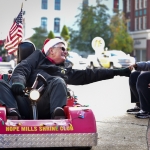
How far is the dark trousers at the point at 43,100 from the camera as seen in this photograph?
18.7 ft

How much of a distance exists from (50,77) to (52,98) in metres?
0.43

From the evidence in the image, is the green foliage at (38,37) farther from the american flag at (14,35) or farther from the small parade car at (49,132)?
the small parade car at (49,132)

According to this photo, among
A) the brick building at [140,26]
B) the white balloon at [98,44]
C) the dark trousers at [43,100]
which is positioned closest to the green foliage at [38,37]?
the brick building at [140,26]

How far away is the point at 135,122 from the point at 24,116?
2.56 meters

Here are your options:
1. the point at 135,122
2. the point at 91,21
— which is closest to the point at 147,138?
the point at 135,122

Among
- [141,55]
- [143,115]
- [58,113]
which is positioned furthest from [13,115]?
[141,55]

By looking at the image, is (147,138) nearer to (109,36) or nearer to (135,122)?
(135,122)

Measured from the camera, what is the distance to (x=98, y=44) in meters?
36.0

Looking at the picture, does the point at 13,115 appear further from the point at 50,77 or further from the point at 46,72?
the point at 46,72

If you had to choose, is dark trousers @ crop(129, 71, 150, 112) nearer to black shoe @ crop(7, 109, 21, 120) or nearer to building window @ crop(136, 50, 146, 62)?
black shoe @ crop(7, 109, 21, 120)

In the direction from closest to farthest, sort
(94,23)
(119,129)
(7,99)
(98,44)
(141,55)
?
1. (7,99)
2. (119,129)
3. (98,44)
4. (94,23)
5. (141,55)

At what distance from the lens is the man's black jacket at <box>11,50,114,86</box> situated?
241 inches

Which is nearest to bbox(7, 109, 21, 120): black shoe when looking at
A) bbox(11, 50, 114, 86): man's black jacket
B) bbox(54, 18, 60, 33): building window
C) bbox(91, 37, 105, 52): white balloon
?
bbox(11, 50, 114, 86): man's black jacket

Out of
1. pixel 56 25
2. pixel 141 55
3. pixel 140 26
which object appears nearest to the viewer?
pixel 141 55
